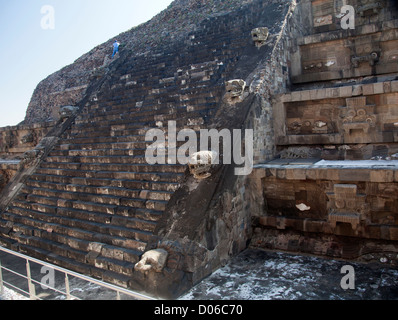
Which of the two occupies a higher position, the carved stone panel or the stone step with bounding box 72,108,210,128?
the stone step with bounding box 72,108,210,128

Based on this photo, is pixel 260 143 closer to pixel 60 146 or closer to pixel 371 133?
pixel 371 133

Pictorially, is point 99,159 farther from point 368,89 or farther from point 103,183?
point 368,89

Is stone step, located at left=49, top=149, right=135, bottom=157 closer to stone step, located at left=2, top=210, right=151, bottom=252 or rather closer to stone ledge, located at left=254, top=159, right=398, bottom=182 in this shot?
stone step, located at left=2, top=210, right=151, bottom=252

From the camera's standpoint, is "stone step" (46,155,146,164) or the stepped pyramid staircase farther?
"stone step" (46,155,146,164)

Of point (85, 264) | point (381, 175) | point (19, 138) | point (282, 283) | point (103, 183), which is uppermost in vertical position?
point (19, 138)

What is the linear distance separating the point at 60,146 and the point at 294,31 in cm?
841

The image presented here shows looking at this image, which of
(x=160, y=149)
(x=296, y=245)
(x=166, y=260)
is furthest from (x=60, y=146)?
(x=296, y=245)

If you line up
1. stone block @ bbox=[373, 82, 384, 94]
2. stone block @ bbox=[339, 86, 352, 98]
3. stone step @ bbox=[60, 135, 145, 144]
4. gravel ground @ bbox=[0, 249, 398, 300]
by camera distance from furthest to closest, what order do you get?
stone step @ bbox=[60, 135, 145, 144], stone block @ bbox=[339, 86, 352, 98], stone block @ bbox=[373, 82, 384, 94], gravel ground @ bbox=[0, 249, 398, 300]

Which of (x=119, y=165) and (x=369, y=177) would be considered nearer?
(x=369, y=177)

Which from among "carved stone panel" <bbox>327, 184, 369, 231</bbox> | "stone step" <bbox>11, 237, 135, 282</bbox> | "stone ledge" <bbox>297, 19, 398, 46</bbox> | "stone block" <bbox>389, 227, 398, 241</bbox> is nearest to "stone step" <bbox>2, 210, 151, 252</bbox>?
"stone step" <bbox>11, 237, 135, 282</bbox>

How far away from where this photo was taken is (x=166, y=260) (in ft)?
17.6

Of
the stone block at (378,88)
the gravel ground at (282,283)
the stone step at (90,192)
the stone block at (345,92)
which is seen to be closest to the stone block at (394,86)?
the stone block at (378,88)

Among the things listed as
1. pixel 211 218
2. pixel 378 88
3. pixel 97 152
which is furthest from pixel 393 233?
pixel 97 152

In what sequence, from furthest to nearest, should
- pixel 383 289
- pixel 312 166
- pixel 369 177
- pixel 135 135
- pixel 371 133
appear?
1. pixel 135 135
2. pixel 371 133
3. pixel 312 166
4. pixel 369 177
5. pixel 383 289
